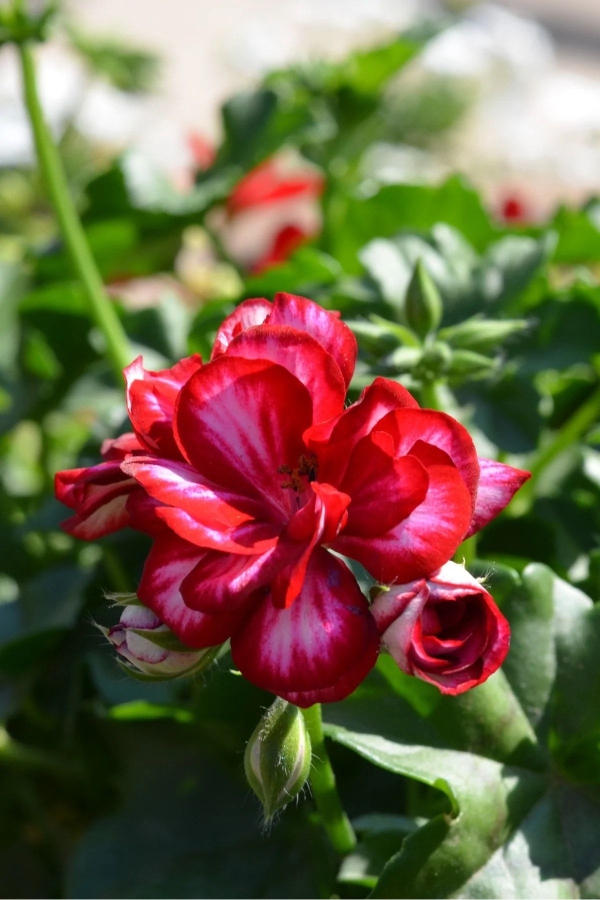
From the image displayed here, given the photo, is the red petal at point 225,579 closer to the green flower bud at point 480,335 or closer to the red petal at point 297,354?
the red petal at point 297,354

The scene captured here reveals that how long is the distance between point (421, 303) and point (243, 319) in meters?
Answer: 0.17

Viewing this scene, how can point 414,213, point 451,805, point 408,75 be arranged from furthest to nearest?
1. point 408,75
2. point 414,213
3. point 451,805

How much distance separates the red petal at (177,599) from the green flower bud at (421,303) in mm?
241

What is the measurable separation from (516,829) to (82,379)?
0.49m

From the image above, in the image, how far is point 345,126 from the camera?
2.78ft

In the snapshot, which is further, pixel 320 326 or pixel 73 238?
pixel 73 238

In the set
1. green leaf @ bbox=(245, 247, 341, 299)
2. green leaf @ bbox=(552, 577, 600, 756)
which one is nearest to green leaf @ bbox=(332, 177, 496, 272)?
green leaf @ bbox=(245, 247, 341, 299)

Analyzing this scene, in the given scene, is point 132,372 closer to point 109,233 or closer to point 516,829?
point 516,829

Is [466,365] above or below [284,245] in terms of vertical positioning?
above

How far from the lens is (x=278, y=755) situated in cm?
37

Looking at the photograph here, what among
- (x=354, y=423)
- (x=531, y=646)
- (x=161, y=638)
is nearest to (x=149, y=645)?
(x=161, y=638)

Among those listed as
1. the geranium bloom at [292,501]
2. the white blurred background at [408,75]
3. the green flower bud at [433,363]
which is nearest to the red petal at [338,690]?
the geranium bloom at [292,501]

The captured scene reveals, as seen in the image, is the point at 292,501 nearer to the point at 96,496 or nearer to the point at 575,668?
the point at 96,496

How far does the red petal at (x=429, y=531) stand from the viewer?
34cm
